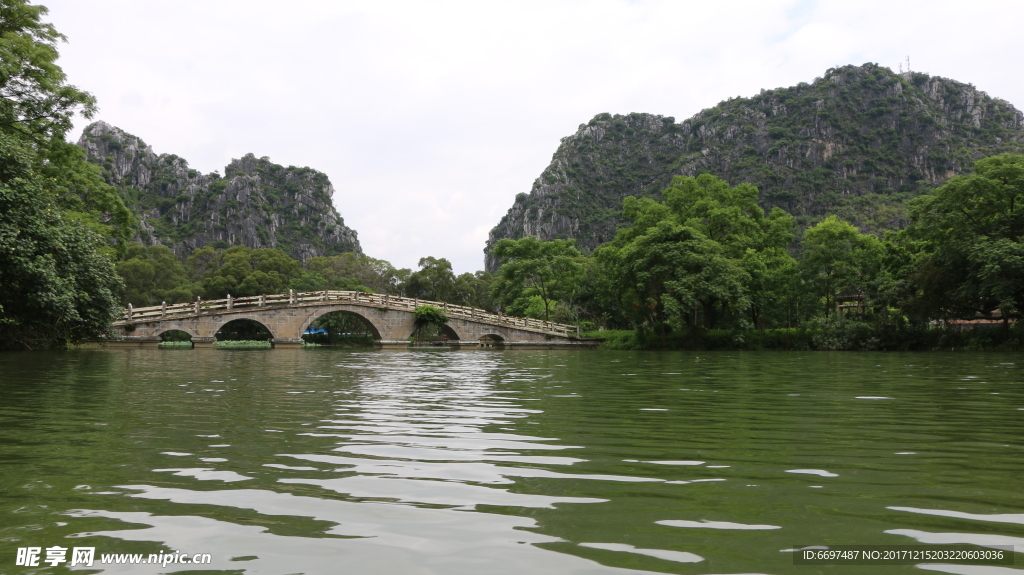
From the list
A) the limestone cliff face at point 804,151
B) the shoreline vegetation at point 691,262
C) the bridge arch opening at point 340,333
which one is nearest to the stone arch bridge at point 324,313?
the shoreline vegetation at point 691,262

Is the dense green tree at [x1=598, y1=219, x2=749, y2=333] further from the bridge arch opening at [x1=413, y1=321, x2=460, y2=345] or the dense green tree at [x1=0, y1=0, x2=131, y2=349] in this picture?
the dense green tree at [x1=0, y1=0, x2=131, y2=349]

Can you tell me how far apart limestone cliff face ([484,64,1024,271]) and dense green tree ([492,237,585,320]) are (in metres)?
59.1

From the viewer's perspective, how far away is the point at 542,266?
47844mm

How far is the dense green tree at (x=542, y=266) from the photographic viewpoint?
1891 inches

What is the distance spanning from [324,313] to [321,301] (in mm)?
765

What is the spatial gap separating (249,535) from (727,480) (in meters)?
2.46

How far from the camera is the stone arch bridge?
35.8 m

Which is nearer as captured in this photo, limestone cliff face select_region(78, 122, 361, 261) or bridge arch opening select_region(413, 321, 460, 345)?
bridge arch opening select_region(413, 321, 460, 345)

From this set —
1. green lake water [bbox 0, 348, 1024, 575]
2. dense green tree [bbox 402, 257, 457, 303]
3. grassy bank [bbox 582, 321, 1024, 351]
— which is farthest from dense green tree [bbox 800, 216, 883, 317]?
dense green tree [bbox 402, 257, 457, 303]

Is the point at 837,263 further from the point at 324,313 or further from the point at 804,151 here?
the point at 804,151

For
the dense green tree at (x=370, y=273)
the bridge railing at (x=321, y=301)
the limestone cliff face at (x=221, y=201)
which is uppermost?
the limestone cliff face at (x=221, y=201)

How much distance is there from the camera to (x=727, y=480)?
148 inches

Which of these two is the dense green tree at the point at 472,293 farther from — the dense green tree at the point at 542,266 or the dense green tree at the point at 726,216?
the dense green tree at the point at 726,216

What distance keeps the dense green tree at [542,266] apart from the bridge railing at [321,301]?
389 centimetres
